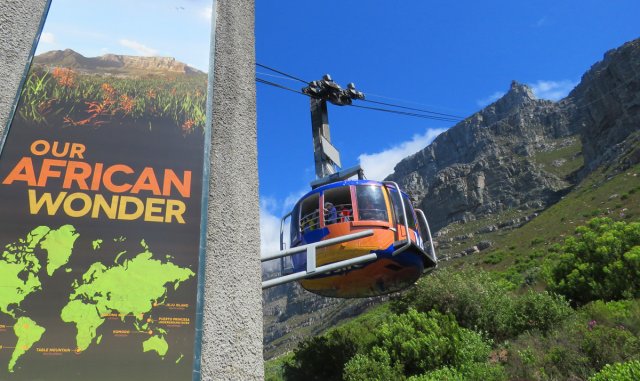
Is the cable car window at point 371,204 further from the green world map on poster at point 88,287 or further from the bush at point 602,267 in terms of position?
the bush at point 602,267

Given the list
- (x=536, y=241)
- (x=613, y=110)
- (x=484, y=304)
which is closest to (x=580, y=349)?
(x=484, y=304)

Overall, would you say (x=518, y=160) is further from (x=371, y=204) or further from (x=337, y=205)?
(x=371, y=204)

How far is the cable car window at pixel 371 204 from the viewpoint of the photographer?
8.91m

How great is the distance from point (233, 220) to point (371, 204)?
6.67 meters

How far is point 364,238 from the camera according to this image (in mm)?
9008

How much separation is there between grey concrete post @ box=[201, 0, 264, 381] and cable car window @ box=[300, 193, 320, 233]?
21.5ft

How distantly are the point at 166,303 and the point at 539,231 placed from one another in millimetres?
64748

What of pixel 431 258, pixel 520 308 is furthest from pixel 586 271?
pixel 431 258

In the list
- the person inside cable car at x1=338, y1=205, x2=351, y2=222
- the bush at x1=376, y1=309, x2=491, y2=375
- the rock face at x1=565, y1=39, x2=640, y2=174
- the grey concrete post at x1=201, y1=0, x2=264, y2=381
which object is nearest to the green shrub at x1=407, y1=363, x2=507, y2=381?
the bush at x1=376, y1=309, x2=491, y2=375

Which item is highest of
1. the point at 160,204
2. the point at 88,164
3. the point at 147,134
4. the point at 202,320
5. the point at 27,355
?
the point at 147,134

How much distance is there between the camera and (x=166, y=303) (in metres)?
2.22

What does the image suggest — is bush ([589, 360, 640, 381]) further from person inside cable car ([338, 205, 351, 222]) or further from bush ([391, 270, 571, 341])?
bush ([391, 270, 571, 341])

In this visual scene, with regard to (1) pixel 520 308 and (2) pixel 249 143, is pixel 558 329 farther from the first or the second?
(2) pixel 249 143

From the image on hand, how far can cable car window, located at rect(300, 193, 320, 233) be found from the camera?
963 centimetres
